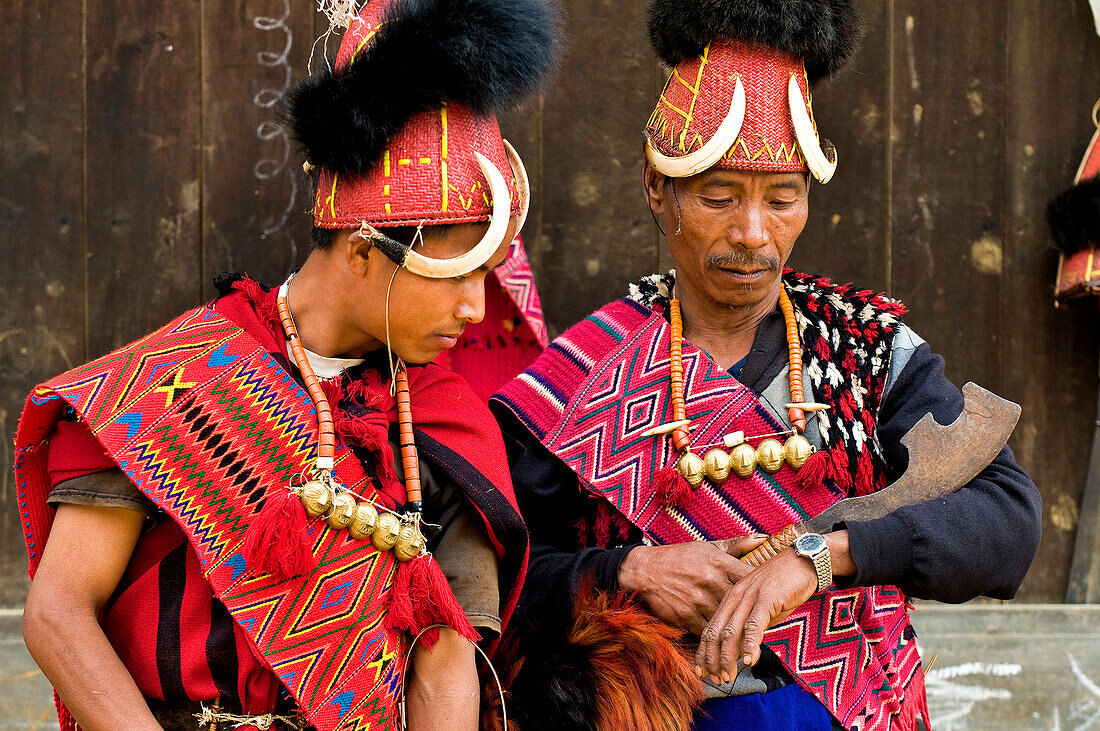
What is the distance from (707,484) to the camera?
6.30 ft

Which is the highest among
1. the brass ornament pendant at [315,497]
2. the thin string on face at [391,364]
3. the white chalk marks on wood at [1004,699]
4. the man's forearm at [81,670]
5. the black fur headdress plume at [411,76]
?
the black fur headdress plume at [411,76]

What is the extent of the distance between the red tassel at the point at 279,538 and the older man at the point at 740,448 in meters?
0.51

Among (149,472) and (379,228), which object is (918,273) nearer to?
(379,228)

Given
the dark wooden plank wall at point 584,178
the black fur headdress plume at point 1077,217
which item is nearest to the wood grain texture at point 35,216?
the dark wooden plank wall at point 584,178

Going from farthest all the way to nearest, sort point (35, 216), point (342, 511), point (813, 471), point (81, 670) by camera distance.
Result: point (35, 216) < point (813, 471) < point (342, 511) < point (81, 670)

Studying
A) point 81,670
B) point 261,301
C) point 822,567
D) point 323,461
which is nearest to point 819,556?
point 822,567

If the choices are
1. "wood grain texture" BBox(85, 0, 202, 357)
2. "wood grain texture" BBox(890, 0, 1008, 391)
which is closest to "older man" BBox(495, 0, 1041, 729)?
"wood grain texture" BBox(890, 0, 1008, 391)

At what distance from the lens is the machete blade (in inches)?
68.4

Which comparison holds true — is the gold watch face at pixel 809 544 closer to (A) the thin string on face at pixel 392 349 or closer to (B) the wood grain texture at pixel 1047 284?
(A) the thin string on face at pixel 392 349

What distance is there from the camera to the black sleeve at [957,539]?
1.66m

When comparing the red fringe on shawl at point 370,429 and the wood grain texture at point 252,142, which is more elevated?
the wood grain texture at point 252,142

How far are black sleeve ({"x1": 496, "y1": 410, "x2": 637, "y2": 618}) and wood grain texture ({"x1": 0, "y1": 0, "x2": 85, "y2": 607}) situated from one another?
4.09ft

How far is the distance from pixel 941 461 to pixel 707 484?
1.44 ft

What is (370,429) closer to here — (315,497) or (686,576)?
(315,497)
